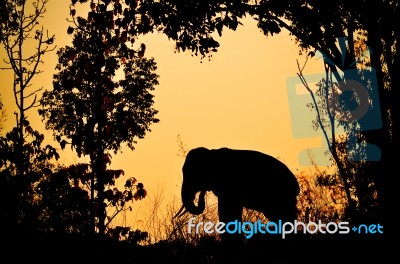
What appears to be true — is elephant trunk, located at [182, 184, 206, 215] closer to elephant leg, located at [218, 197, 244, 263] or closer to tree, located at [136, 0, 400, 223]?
elephant leg, located at [218, 197, 244, 263]

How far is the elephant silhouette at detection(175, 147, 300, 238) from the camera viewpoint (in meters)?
7.82

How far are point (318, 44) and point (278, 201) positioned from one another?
5.11 m

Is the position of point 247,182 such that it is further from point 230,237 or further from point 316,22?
point 316,22

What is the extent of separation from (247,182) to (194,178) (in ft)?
3.92

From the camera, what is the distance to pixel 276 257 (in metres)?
6.30

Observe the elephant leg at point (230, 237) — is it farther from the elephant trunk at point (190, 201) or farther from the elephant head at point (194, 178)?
the elephant trunk at point (190, 201)

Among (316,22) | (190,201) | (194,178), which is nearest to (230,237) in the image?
(190,201)

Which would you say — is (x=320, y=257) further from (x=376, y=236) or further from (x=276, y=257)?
(x=376, y=236)

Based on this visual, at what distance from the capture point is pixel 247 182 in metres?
7.88

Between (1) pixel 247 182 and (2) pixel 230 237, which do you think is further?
(1) pixel 247 182

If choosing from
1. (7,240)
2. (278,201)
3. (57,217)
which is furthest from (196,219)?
(7,240)

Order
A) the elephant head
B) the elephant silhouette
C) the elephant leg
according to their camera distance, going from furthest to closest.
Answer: the elephant head < the elephant silhouette < the elephant leg

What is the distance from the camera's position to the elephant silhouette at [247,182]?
308 inches

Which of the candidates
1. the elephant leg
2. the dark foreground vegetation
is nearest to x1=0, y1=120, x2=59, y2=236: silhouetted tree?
the dark foreground vegetation
